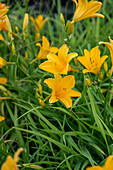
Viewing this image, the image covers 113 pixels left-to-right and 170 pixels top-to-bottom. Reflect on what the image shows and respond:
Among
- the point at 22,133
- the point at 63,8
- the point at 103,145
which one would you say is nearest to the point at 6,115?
the point at 22,133

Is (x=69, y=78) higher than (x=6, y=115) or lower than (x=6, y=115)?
higher

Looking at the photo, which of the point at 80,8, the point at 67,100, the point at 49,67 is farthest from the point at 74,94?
the point at 80,8

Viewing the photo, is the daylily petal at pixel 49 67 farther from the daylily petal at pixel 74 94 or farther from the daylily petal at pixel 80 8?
the daylily petal at pixel 80 8

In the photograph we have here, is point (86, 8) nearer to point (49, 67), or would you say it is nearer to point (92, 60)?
point (92, 60)

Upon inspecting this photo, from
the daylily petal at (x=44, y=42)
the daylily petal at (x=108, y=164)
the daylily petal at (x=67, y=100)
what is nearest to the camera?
the daylily petal at (x=108, y=164)

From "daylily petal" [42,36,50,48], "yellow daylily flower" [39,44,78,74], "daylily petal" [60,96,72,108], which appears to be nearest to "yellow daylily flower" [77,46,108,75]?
"yellow daylily flower" [39,44,78,74]

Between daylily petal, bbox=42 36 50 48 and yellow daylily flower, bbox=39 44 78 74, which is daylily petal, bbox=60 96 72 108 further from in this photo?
daylily petal, bbox=42 36 50 48

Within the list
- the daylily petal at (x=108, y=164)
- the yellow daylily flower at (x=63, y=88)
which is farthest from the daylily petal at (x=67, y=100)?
the daylily petal at (x=108, y=164)

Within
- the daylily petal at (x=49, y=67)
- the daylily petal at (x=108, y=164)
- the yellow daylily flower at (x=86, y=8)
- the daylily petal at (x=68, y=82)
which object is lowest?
the daylily petal at (x=108, y=164)

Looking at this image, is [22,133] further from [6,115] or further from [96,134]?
[96,134]
